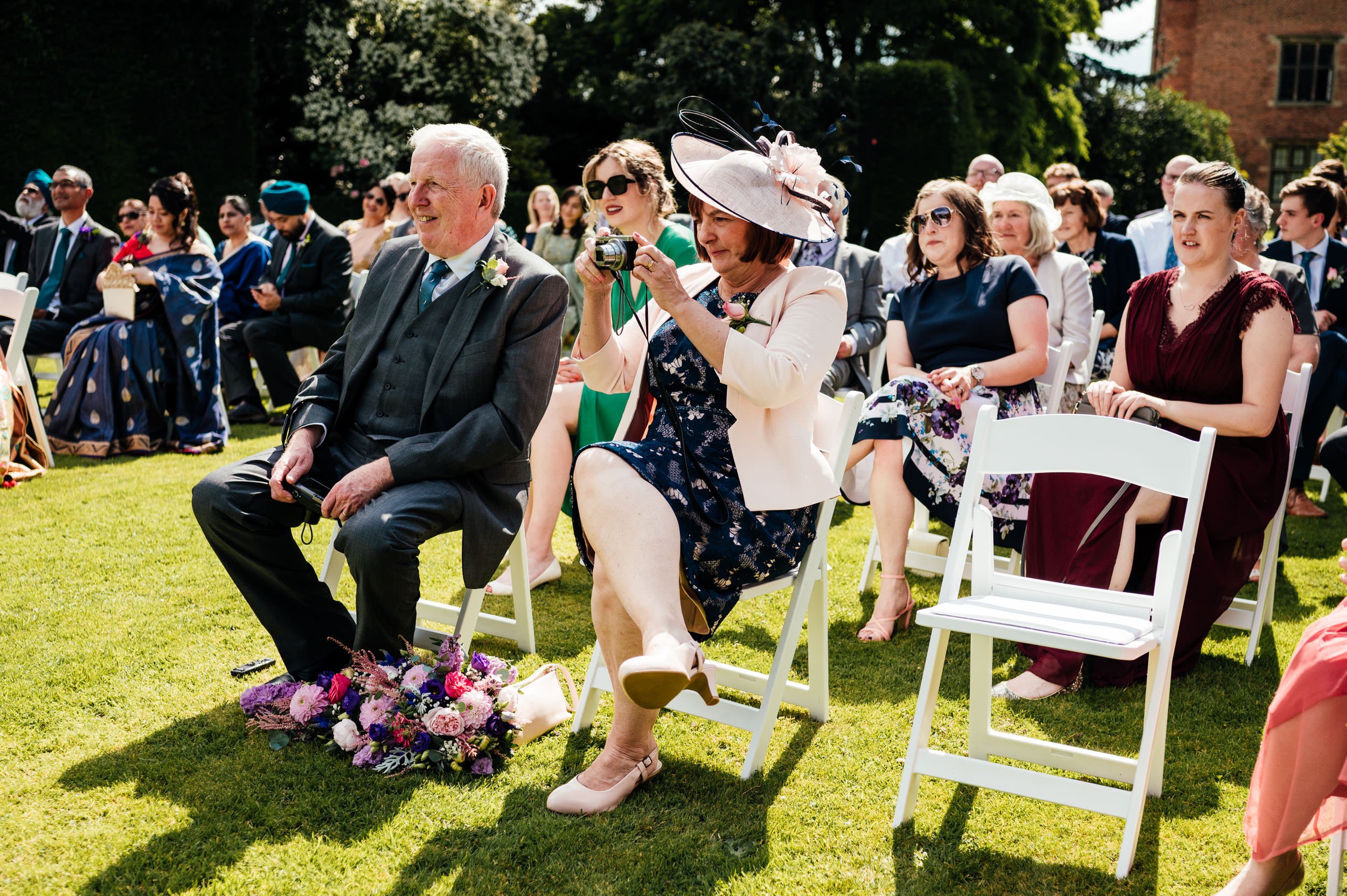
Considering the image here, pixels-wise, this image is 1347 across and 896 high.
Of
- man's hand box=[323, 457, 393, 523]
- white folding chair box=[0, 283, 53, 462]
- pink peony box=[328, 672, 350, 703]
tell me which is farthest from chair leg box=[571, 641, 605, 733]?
white folding chair box=[0, 283, 53, 462]

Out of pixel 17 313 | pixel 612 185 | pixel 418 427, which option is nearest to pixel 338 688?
pixel 418 427

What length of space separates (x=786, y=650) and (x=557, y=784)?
0.76 meters

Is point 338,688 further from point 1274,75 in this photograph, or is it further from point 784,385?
point 1274,75

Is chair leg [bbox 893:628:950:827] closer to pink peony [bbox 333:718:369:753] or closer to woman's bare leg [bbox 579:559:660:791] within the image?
woman's bare leg [bbox 579:559:660:791]

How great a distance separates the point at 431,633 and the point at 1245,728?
2.61 meters

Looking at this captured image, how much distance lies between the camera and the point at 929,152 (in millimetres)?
21562

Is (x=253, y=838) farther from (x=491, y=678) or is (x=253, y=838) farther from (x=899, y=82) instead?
(x=899, y=82)

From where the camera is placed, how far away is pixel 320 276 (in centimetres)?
862

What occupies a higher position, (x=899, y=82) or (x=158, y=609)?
(x=899, y=82)

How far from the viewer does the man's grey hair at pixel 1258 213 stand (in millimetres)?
4488

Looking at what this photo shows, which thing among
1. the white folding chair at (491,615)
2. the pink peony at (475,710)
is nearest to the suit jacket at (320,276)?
the white folding chair at (491,615)

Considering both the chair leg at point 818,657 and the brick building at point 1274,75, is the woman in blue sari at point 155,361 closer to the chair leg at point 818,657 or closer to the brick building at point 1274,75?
→ the chair leg at point 818,657

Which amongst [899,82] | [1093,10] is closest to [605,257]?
[899,82]

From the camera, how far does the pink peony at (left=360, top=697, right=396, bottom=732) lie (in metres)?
3.09
